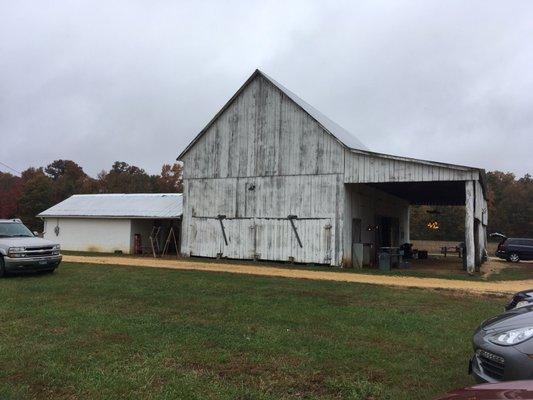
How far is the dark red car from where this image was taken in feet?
9.91

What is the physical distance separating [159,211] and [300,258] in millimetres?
10774

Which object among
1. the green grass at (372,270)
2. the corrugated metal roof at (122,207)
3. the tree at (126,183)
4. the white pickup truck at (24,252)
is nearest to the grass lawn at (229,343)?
the white pickup truck at (24,252)

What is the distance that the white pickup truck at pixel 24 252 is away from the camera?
48.8 ft

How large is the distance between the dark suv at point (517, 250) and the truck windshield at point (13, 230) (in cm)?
2945

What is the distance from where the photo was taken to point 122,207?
31953 mm

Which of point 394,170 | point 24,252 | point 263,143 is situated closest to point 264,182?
point 263,143

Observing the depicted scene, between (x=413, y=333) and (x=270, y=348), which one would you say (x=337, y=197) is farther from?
(x=270, y=348)

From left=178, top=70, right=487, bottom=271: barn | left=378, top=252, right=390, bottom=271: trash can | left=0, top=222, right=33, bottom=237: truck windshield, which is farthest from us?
left=378, top=252, right=390, bottom=271: trash can

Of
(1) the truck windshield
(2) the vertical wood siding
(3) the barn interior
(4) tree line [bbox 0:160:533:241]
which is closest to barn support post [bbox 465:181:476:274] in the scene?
(3) the barn interior

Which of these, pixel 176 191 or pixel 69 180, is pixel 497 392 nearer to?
pixel 176 191

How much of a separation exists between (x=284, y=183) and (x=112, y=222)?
1260 centimetres

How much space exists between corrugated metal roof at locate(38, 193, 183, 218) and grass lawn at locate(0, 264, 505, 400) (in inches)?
685

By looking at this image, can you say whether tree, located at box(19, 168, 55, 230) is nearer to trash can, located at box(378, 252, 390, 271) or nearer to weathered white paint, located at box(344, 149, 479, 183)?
weathered white paint, located at box(344, 149, 479, 183)

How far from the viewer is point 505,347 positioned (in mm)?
4688
